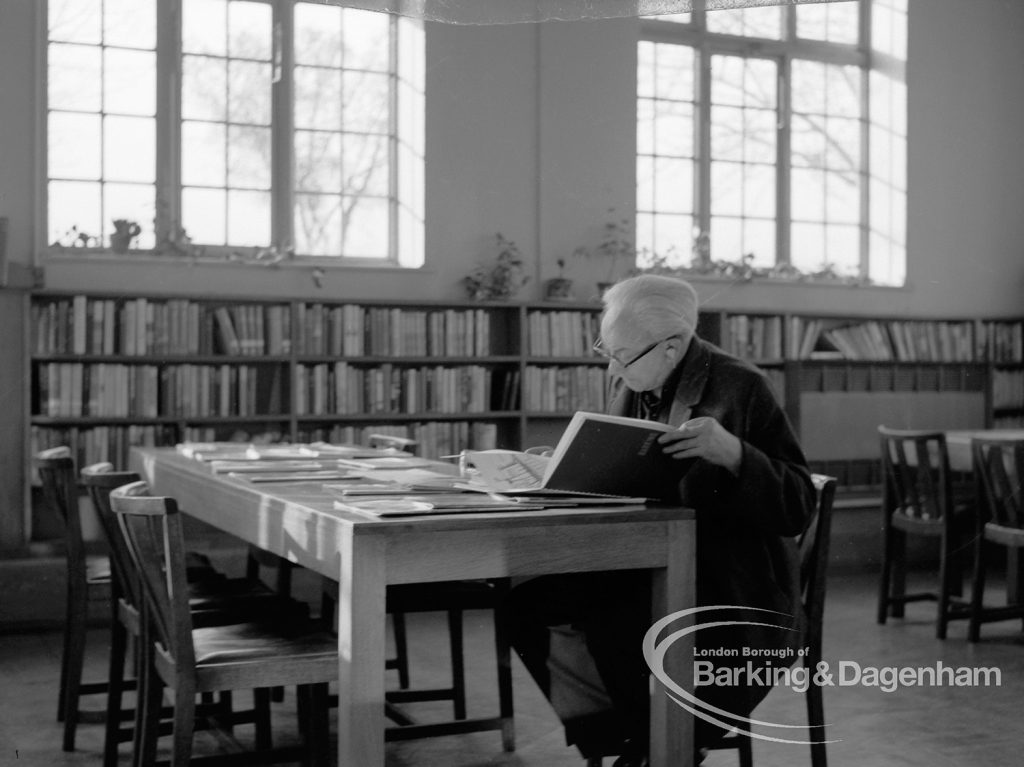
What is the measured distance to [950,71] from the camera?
7.82m

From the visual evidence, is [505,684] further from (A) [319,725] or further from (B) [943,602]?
→ (B) [943,602]

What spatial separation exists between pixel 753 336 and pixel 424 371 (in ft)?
6.94

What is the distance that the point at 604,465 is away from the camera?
2.29 meters

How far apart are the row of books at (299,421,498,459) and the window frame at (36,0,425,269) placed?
0.90 metres

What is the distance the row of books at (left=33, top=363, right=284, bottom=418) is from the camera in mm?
5570

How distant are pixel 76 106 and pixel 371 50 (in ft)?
5.41

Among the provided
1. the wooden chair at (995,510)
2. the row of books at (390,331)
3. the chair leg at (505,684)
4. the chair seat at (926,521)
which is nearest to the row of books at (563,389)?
the row of books at (390,331)

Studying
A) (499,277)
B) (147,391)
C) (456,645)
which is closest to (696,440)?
(456,645)

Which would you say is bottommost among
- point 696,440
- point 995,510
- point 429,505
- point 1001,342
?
point 995,510

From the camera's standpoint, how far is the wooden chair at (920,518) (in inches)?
199

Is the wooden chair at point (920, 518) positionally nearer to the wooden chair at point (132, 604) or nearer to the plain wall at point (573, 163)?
the plain wall at point (573, 163)

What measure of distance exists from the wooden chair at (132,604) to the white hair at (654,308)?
1.05m

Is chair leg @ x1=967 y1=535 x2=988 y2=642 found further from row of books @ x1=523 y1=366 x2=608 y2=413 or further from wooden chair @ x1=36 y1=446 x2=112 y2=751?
wooden chair @ x1=36 y1=446 x2=112 y2=751

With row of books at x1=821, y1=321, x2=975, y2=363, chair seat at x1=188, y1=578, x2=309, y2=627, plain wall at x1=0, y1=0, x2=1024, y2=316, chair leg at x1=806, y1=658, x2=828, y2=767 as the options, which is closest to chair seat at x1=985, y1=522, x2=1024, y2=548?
chair leg at x1=806, y1=658, x2=828, y2=767
